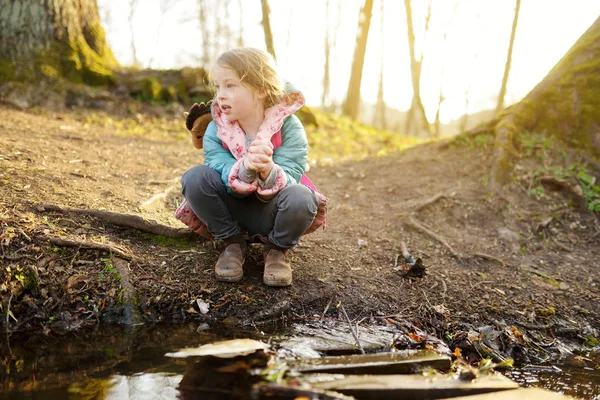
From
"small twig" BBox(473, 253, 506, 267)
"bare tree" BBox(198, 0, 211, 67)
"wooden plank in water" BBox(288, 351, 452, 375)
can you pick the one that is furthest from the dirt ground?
"bare tree" BBox(198, 0, 211, 67)

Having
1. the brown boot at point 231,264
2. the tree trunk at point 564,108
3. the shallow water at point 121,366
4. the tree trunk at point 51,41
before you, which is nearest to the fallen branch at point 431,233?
the tree trunk at point 564,108

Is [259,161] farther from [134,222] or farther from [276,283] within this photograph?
[134,222]

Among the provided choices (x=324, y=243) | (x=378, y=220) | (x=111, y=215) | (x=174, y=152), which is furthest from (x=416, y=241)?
(x=174, y=152)

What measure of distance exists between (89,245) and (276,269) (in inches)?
50.8

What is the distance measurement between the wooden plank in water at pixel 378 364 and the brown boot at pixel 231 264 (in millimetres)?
983

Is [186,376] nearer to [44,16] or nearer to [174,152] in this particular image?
[174,152]

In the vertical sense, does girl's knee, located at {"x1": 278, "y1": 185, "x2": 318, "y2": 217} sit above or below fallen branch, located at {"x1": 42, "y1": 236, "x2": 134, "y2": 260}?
above

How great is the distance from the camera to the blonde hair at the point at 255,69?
3000 millimetres

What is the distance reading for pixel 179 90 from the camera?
8.59 meters

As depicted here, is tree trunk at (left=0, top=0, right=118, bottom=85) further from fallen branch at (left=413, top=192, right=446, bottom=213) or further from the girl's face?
fallen branch at (left=413, top=192, right=446, bottom=213)

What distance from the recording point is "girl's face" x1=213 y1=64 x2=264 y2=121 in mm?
3020

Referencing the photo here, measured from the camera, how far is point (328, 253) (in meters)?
3.88

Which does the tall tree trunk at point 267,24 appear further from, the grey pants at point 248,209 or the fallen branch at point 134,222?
Result: the grey pants at point 248,209

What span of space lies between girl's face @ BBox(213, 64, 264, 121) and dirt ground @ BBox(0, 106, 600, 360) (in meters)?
1.07
